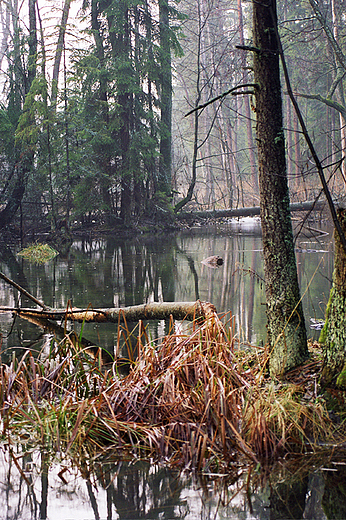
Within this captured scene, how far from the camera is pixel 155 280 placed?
10.6 meters

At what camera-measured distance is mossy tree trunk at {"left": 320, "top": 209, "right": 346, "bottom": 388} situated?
3.40 m

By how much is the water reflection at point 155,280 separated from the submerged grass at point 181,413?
137cm

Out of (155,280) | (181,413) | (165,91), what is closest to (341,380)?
(181,413)

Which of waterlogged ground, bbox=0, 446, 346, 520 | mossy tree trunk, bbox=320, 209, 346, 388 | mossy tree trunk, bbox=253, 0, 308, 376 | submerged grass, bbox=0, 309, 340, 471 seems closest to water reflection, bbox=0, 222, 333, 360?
mossy tree trunk, bbox=253, 0, 308, 376

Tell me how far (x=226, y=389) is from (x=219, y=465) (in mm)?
628

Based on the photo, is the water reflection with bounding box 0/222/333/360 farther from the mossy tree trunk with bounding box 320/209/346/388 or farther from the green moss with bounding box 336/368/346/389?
the green moss with bounding box 336/368/346/389

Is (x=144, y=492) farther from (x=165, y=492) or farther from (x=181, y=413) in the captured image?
(x=181, y=413)

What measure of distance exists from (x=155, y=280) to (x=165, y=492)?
26.0 ft

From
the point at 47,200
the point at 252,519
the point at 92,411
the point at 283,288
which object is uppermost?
the point at 47,200

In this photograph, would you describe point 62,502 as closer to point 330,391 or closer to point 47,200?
point 330,391

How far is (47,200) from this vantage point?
68.2 ft

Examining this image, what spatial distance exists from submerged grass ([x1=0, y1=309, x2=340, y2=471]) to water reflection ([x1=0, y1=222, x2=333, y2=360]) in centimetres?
137

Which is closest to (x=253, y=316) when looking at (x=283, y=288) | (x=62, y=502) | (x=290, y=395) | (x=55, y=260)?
(x=283, y=288)

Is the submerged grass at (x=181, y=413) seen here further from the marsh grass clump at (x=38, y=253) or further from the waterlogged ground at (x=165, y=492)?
the marsh grass clump at (x=38, y=253)
